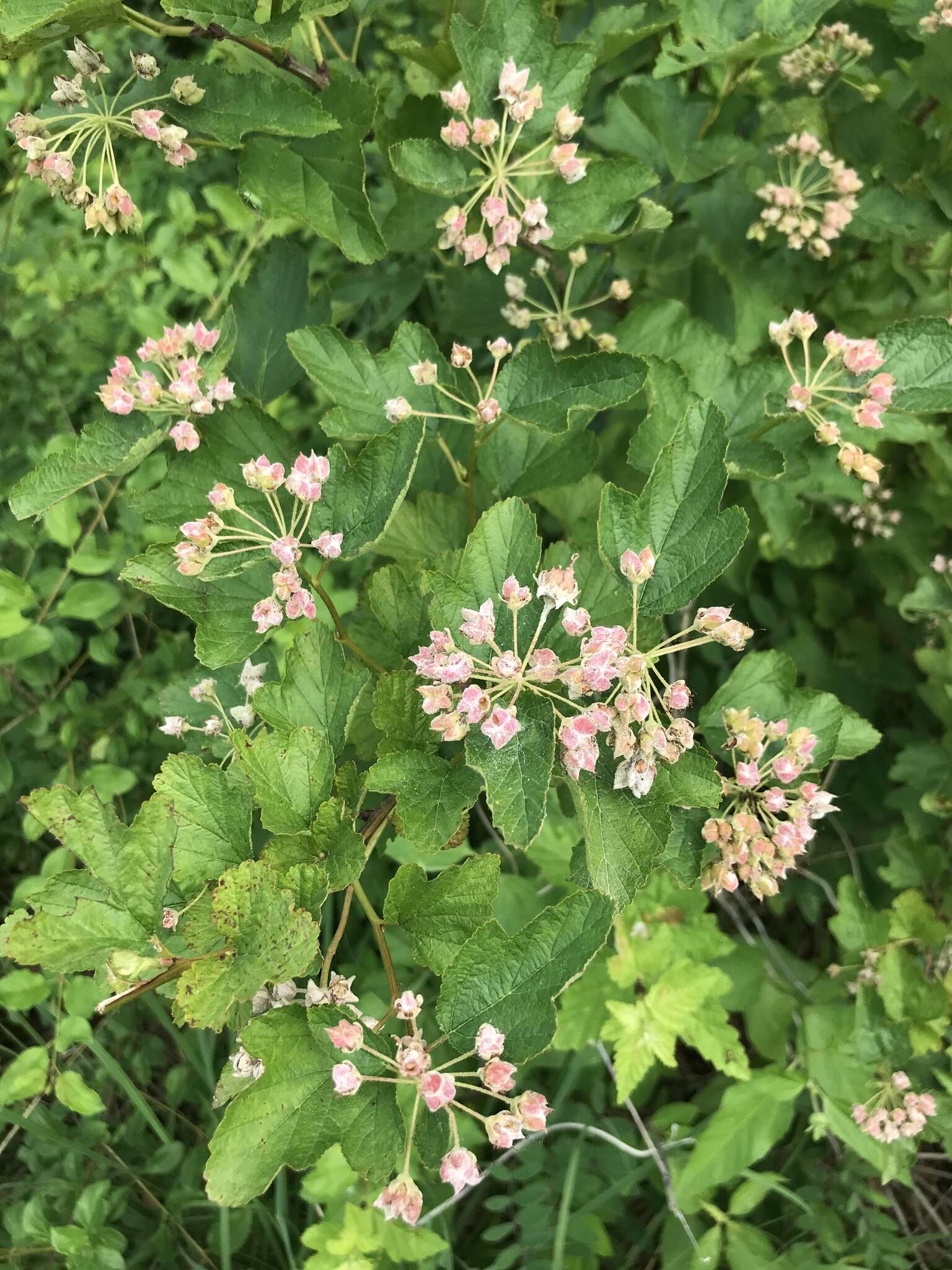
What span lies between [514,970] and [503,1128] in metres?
0.16

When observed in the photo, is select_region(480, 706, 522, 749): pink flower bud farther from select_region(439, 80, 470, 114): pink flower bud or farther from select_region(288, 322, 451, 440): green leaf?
select_region(439, 80, 470, 114): pink flower bud

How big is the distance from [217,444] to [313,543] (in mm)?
344

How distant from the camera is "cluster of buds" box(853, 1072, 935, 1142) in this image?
1677 millimetres

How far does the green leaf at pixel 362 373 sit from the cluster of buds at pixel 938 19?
107 centimetres

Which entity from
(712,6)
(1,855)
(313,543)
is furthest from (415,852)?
(712,6)

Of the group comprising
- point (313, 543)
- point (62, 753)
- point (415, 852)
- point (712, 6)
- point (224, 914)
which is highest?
point (712, 6)

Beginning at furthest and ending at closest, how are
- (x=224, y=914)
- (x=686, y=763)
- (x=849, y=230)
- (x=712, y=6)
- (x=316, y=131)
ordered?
(x=849, y=230) < (x=712, y=6) < (x=316, y=131) < (x=686, y=763) < (x=224, y=914)

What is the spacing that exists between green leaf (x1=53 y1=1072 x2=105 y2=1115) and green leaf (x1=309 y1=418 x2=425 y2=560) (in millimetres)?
1317

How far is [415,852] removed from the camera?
211 centimetres

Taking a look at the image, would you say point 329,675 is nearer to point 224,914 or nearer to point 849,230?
point 224,914

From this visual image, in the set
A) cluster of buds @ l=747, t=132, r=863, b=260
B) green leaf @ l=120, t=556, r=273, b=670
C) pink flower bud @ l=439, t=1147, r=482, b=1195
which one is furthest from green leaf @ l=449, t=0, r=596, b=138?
pink flower bud @ l=439, t=1147, r=482, b=1195

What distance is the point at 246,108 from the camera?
130 cm

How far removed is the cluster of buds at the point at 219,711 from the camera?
4.64 ft

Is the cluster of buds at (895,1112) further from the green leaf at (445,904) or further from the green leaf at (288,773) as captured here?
the green leaf at (288,773)
